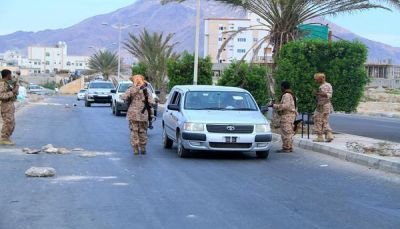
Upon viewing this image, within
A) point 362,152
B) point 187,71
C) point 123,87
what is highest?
point 187,71

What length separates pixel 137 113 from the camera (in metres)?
13.6

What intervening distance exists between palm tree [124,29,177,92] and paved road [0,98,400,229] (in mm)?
35458

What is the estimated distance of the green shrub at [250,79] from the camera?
24.6m

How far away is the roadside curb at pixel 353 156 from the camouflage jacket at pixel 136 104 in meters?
4.37

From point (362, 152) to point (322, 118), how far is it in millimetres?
2185

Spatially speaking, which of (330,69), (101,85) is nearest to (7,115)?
(330,69)

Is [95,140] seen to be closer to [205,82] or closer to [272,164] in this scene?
[272,164]

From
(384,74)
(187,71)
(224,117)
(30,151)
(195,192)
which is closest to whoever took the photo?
(195,192)

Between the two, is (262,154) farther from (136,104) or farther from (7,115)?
(7,115)

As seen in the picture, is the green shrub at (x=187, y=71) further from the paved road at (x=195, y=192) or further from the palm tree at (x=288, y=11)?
the paved road at (x=195, y=192)

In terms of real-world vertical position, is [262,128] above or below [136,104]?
below

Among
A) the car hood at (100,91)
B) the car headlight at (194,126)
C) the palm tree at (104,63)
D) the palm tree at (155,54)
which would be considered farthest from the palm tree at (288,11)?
the palm tree at (104,63)

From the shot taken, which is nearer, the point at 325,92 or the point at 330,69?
the point at 325,92

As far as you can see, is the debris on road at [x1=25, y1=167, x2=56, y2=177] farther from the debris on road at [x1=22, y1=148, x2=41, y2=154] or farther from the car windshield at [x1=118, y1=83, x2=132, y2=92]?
the car windshield at [x1=118, y1=83, x2=132, y2=92]
